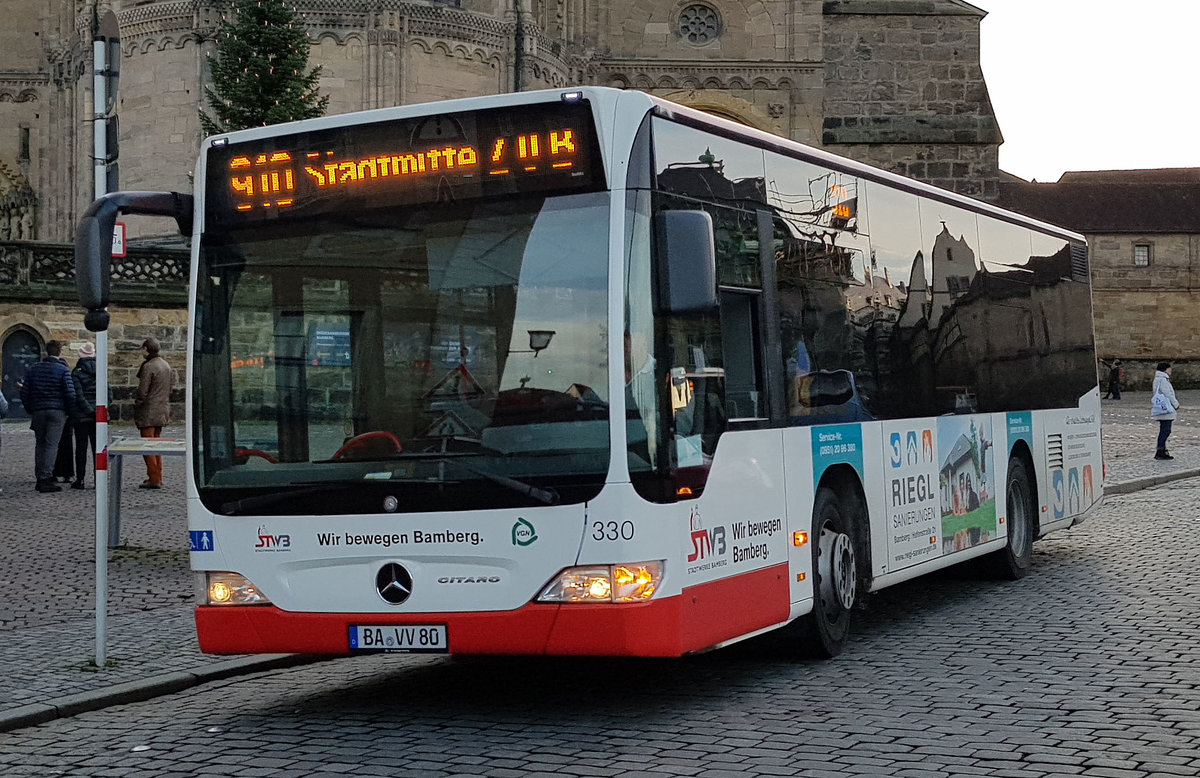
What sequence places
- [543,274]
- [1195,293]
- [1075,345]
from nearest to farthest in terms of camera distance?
[543,274] < [1075,345] < [1195,293]

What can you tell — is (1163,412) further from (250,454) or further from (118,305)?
(250,454)

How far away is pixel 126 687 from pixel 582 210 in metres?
3.36

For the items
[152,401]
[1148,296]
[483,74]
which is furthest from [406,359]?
[1148,296]

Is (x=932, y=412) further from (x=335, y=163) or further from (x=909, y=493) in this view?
(x=335, y=163)

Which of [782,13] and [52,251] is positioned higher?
[782,13]

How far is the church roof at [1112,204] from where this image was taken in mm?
94812

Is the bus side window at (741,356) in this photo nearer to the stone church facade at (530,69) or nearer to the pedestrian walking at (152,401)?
the pedestrian walking at (152,401)

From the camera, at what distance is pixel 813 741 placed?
21.5 feet

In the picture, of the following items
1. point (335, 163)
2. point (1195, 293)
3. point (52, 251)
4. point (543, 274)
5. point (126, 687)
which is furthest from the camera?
point (1195, 293)

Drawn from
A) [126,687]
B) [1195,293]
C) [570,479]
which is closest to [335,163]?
[570,479]

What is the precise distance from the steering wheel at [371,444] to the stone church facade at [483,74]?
17.2 metres

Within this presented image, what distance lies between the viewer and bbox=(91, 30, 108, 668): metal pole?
28.7 ft

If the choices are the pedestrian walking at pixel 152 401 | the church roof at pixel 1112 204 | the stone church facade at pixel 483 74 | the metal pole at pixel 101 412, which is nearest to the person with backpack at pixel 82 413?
the pedestrian walking at pixel 152 401

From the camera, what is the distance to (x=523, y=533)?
22.9ft
